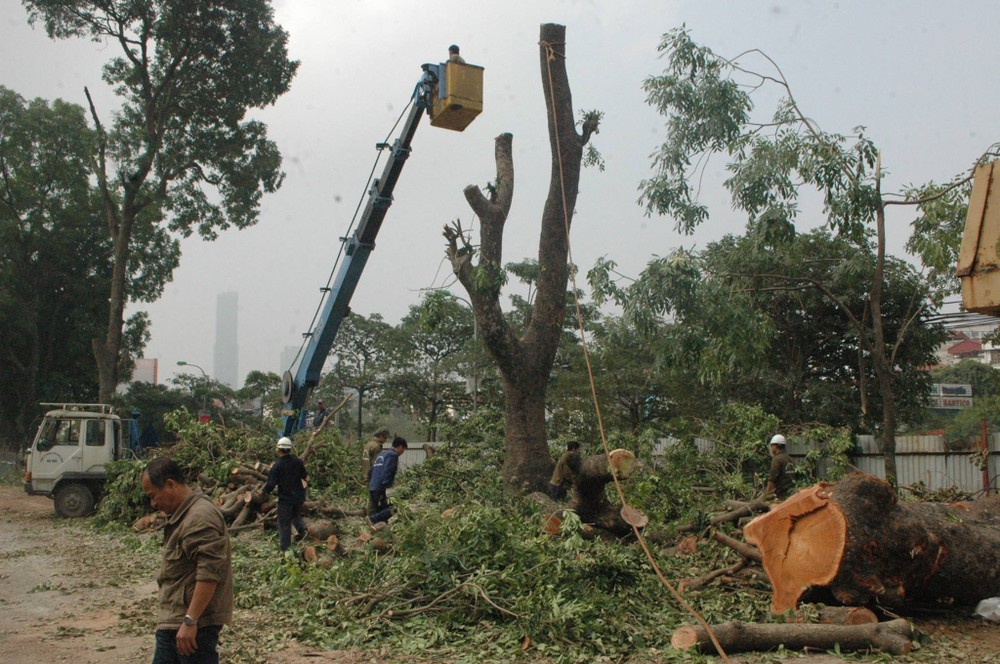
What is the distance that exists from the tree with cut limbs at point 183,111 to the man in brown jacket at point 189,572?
21.0m

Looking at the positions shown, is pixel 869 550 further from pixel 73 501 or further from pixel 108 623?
pixel 73 501

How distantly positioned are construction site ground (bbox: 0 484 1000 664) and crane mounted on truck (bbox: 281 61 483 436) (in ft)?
12.8

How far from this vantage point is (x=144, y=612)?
735 cm

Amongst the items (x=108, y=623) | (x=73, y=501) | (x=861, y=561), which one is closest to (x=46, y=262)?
(x=73, y=501)

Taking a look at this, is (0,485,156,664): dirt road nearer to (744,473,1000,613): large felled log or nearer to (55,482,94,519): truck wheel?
(55,482,94,519): truck wheel

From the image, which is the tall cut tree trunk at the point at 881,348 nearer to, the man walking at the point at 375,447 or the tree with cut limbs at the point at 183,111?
the man walking at the point at 375,447

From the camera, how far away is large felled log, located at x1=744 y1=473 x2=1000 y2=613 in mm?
6266

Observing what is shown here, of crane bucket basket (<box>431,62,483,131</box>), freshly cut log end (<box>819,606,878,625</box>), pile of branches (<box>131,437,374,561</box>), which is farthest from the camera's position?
pile of branches (<box>131,437,374,561</box>)

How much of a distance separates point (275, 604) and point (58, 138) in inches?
1120

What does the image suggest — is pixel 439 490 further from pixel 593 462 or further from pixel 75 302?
pixel 75 302

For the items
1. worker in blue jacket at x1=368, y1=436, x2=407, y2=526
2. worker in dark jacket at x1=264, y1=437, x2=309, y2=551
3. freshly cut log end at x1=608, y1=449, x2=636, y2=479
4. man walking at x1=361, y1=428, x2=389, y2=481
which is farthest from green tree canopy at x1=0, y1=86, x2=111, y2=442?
freshly cut log end at x1=608, y1=449, x2=636, y2=479

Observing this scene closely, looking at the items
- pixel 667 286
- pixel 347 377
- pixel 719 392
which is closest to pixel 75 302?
pixel 347 377

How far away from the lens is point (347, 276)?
13539 mm

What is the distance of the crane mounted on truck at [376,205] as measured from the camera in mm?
10438
